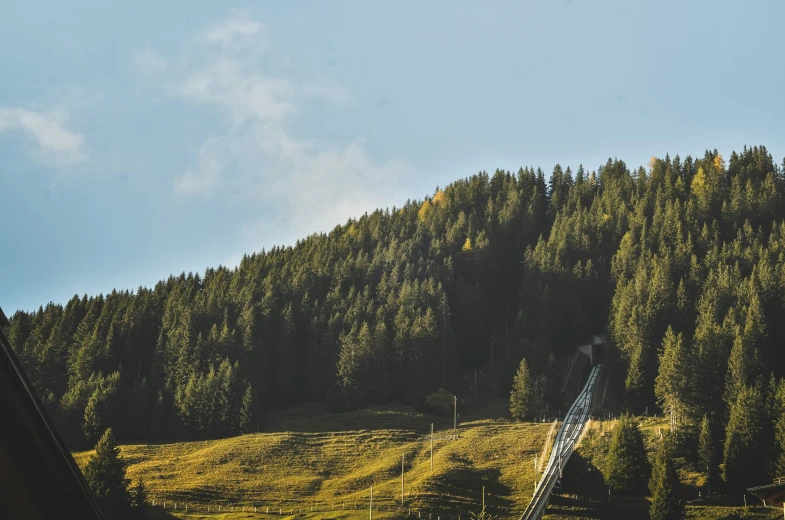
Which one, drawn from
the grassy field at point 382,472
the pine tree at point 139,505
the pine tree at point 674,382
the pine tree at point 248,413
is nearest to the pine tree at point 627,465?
the grassy field at point 382,472

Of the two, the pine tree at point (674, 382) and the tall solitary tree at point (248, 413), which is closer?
the pine tree at point (674, 382)

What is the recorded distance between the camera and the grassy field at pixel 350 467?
7275 centimetres

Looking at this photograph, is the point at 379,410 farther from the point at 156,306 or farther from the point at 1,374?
the point at 1,374

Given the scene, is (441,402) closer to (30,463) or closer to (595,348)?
(595,348)

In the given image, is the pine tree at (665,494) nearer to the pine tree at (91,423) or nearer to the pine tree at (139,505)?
the pine tree at (139,505)

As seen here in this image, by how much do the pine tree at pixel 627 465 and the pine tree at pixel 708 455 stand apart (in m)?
6.88

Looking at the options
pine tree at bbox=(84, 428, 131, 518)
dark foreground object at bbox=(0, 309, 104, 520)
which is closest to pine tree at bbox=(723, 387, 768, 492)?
pine tree at bbox=(84, 428, 131, 518)

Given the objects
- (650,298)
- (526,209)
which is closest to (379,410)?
(650,298)

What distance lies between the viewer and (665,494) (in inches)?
2677

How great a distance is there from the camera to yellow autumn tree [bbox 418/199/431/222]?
587 ft

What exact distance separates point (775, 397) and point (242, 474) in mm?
55831

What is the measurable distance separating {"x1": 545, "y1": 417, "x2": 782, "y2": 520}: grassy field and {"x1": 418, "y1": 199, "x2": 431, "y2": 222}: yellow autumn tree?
95.1 m

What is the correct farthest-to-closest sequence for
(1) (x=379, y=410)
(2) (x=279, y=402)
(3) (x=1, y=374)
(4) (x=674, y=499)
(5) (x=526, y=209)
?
(5) (x=526, y=209) → (2) (x=279, y=402) → (1) (x=379, y=410) → (4) (x=674, y=499) → (3) (x=1, y=374)

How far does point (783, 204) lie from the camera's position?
149375mm
